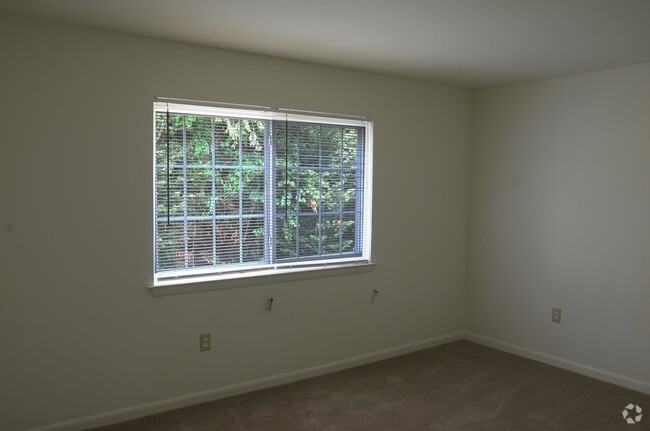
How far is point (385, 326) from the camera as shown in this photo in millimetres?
4180

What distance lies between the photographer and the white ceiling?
2.41m

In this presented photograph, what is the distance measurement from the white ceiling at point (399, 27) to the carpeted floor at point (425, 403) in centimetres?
224

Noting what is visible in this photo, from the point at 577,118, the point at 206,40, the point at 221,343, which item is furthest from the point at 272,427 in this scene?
the point at 577,118

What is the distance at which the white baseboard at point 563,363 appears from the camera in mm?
3602

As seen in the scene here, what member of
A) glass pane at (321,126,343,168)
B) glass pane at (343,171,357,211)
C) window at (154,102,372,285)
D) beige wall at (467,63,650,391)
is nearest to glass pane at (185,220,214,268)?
window at (154,102,372,285)

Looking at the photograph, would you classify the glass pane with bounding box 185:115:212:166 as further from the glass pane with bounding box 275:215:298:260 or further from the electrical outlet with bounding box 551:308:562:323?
the electrical outlet with bounding box 551:308:562:323

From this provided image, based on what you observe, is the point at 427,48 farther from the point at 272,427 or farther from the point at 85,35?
the point at 272,427

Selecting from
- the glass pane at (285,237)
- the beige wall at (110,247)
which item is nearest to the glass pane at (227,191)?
the glass pane at (285,237)

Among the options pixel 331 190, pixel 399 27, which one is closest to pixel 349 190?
pixel 331 190

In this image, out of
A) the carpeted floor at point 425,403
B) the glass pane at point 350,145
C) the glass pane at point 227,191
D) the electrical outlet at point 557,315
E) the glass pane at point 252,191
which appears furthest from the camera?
the electrical outlet at point 557,315

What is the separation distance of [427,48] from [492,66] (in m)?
0.72

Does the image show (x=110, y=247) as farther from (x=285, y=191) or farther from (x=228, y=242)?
(x=285, y=191)

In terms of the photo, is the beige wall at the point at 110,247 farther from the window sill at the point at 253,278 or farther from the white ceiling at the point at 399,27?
the white ceiling at the point at 399,27

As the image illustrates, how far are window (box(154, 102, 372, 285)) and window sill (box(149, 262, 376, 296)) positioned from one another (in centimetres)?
4
